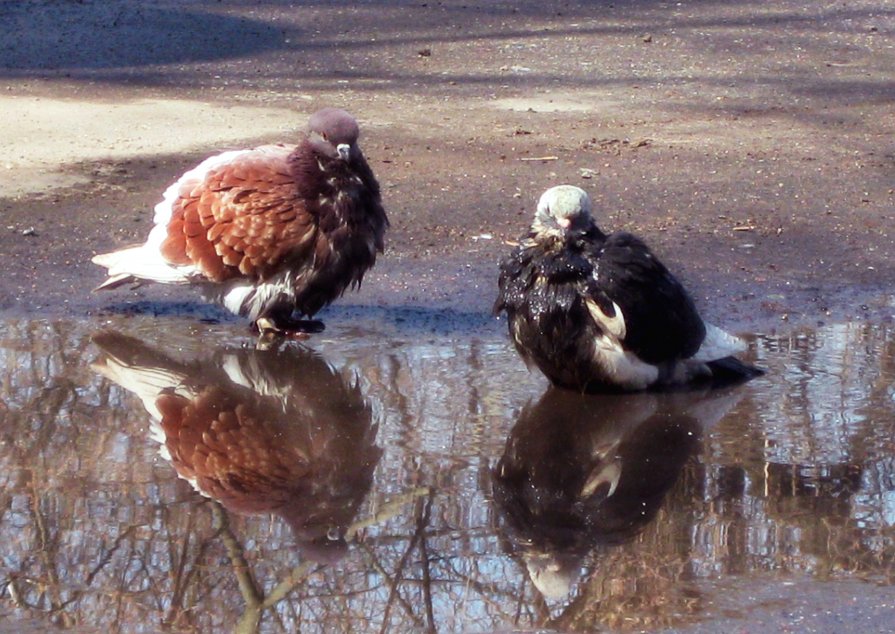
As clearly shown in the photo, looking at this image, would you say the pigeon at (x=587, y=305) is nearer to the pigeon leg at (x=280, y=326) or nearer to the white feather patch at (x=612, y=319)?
the white feather patch at (x=612, y=319)

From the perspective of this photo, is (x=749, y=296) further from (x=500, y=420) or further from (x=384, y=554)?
(x=384, y=554)

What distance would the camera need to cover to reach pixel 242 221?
567 cm

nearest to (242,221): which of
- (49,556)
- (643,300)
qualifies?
(643,300)

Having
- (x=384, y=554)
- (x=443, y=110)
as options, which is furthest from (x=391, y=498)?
(x=443, y=110)

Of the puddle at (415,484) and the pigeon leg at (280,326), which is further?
the pigeon leg at (280,326)

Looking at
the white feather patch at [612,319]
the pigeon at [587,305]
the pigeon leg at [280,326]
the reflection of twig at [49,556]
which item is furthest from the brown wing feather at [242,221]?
the reflection of twig at [49,556]

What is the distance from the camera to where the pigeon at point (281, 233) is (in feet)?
18.5

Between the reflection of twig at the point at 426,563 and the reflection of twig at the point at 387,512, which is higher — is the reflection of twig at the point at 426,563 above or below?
above

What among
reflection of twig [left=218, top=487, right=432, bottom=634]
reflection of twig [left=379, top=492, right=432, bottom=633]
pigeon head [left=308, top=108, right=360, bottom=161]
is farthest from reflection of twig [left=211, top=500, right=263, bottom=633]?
pigeon head [left=308, top=108, right=360, bottom=161]

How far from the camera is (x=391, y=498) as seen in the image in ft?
14.0

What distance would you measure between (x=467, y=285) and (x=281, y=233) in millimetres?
1119

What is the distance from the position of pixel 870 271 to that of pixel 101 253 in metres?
3.71

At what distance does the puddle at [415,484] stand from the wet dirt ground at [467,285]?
0.05 feet

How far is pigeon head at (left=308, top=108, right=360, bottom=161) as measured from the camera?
565 cm
